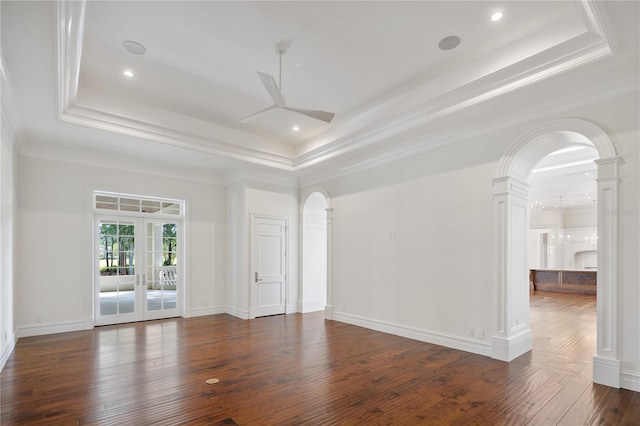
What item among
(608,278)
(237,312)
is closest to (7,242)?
(237,312)

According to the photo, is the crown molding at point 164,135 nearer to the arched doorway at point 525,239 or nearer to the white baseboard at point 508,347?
the arched doorway at point 525,239

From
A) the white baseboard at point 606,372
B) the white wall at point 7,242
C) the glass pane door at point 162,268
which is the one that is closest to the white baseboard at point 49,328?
the white wall at point 7,242

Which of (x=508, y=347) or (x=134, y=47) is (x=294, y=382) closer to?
(x=508, y=347)

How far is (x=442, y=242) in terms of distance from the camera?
5141 mm

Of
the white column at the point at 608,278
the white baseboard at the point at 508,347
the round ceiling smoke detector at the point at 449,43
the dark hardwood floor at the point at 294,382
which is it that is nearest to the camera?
the dark hardwood floor at the point at 294,382

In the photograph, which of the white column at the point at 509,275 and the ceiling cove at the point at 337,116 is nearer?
the ceiling cove at the point at 337,116

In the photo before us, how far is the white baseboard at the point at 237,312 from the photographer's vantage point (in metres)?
7.13

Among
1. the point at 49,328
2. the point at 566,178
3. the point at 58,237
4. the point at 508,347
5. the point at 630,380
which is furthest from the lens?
the point at 566,178

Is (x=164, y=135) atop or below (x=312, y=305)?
atop

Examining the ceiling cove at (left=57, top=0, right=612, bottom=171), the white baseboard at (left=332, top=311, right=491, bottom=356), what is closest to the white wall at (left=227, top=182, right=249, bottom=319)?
the ceiling cove at (left=57, top=0, right=612, bottom=171)

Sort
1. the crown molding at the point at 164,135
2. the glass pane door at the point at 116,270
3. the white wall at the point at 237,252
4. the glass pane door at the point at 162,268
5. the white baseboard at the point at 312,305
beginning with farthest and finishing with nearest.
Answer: the white baseboard at the point at 312,305, the white wall at the point at 237,252, the glass pane door at the point at 162,268, the glass pane door at the point at 116,270, the crown molding at the point at 164,135

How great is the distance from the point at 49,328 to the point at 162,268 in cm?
203

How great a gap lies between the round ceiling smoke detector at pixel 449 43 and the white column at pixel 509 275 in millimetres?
1765

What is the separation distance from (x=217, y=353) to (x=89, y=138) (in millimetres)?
3911
